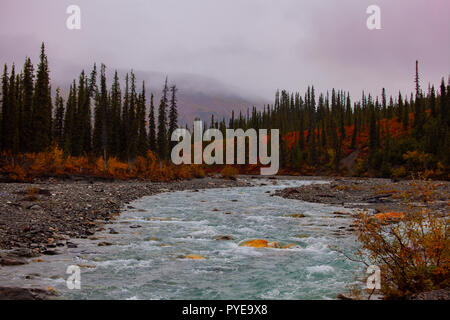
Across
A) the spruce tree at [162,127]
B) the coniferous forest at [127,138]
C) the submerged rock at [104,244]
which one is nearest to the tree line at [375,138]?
the coniferous forest at [127,138]

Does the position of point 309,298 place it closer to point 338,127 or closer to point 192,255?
point 192,255

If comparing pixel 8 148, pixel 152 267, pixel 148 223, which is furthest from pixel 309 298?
pixel 8 148

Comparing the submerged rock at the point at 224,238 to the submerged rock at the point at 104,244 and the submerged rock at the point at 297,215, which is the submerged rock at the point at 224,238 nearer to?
the submerged rock at the point at 104,244

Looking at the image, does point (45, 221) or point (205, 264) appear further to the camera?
point (45, 221)

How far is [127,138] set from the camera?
61.2 metres

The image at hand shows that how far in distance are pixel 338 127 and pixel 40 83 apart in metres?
84.5

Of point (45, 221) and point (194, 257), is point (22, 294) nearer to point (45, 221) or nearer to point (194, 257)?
point (194, 257)

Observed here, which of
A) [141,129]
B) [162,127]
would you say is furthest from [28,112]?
[162,127]

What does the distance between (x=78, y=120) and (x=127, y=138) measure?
8.66m

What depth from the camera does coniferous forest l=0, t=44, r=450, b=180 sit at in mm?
45031

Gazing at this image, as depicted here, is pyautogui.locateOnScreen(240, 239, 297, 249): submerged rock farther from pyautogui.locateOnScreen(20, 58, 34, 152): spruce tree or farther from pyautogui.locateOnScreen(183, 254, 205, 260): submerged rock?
pyautogui.locateOnScreen(20, 58, 34, 152): spruce tree

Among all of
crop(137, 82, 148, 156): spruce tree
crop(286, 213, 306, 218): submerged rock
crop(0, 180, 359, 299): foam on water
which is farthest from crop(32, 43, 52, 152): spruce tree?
crop(286, 213, 306, 218): submerged rock

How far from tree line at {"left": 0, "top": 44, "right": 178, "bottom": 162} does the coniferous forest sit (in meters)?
0.15
